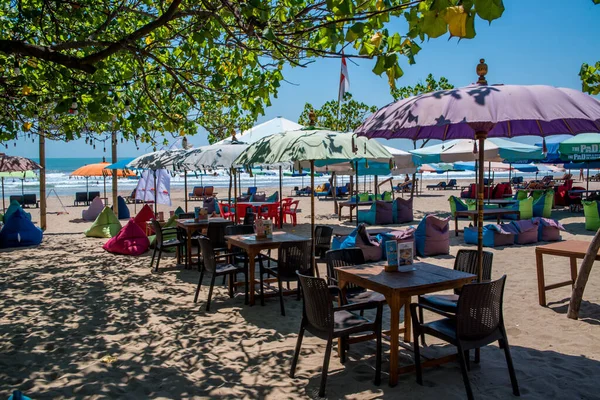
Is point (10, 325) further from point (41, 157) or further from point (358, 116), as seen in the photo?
point (358, 116)

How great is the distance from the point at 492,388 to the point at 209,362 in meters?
2.38

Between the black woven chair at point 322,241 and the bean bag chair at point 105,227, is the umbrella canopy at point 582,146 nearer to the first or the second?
the black woven chair at point 322,241

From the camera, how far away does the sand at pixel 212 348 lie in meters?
3.62

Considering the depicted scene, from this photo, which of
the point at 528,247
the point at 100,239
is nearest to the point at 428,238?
the point at 528,247

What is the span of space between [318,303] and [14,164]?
1347 cm

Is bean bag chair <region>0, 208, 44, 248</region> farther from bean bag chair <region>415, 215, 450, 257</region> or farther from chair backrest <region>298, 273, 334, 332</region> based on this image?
chair backrest <region>298, 273, 334, 332</region>

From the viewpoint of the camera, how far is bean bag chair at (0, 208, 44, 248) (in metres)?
11.2

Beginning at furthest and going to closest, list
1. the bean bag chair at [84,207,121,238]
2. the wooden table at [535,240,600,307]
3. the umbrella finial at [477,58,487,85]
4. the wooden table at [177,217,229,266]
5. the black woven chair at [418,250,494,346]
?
the bean bag chair at [84,207,121,238]
the wooden table at [177,217,229,266]
the wooden table at [535,240,600,307]
the black woven chair at [418,250,494,346]
the umbrella finial at [477,58,487,85]

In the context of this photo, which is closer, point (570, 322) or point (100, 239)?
point (570, 322)

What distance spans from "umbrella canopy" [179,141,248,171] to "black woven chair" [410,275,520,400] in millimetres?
6038

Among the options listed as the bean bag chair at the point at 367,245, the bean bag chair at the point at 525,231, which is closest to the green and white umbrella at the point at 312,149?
the bean bag chair at the point at 367,245

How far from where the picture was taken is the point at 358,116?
1254 inches

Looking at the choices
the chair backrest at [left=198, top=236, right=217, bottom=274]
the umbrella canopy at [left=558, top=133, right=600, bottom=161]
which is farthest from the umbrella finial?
the umbrella canopy at [left=558, top=133, right=600, bottom=161]

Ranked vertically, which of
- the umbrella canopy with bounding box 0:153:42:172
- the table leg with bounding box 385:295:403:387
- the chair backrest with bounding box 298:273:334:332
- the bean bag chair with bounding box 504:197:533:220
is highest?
the umbrella canopy with bounding box 0:153:42:172
